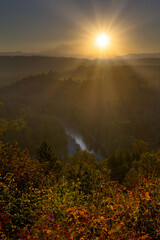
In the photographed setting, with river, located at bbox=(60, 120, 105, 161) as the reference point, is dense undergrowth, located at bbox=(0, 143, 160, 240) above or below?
above

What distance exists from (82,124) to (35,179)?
167 meters

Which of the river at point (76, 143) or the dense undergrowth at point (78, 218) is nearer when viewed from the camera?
the dense undergrowth at point (78, 218)

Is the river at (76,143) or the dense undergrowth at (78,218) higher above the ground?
→ the dense undergrowth at (78,218)

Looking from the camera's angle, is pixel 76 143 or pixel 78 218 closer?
pixel 78 218

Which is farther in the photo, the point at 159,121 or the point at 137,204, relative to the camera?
the point at 159,121

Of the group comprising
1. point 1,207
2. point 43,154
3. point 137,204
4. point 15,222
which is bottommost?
point 43,154

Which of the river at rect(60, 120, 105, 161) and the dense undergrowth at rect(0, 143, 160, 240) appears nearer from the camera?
the dense undergrowth at rect(0, 143, 160, 240)

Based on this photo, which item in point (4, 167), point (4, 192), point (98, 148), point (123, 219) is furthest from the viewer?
point (98, 148)

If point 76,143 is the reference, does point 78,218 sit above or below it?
above

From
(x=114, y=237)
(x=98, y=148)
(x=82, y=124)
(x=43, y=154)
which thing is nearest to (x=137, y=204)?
(x=114, y=237)

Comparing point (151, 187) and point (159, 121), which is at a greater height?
point (151, 187)

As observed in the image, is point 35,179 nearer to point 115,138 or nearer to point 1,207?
point 1,207

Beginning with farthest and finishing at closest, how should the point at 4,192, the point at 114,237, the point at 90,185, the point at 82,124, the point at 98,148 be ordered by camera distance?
1. the point at 82,124
2. the point at 98,148
3. the point at 90,185
4. the point at 4,192
5. the point at 114,237

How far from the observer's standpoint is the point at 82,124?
188m
